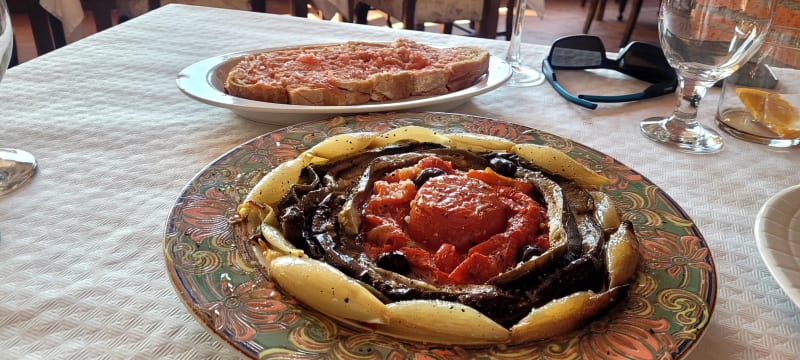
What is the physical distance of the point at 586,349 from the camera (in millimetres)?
575

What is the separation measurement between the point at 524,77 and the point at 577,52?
0.21 metres

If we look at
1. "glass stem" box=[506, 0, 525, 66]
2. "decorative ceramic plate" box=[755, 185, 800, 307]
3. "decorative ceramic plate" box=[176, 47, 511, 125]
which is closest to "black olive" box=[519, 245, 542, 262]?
"decorative ceramic plate" box=[755, 185, 800, 307]

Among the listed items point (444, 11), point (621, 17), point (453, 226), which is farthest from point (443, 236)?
point (621, 17)

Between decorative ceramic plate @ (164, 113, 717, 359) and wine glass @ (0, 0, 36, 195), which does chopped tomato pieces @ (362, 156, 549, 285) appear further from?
wine glass @ (0, 0, 36, 195)

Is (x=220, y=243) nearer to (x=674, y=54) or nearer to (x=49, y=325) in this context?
(x=49, y=325)

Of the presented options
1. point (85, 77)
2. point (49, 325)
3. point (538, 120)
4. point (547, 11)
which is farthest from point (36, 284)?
point (547, 11)

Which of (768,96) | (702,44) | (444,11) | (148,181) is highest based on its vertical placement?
(702,44)

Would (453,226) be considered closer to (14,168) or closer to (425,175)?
(425,175)

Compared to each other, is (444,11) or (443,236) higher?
(443,236)

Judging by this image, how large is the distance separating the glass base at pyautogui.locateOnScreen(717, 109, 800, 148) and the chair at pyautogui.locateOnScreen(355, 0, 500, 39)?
7.89 ft

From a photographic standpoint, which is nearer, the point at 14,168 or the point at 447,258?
the point at 447,258

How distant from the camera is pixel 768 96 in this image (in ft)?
4.14

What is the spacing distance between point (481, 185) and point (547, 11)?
19.7 ft

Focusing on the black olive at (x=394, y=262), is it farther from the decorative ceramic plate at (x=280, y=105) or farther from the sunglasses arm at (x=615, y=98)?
the sunglasses arm at (x=615, y=98)
